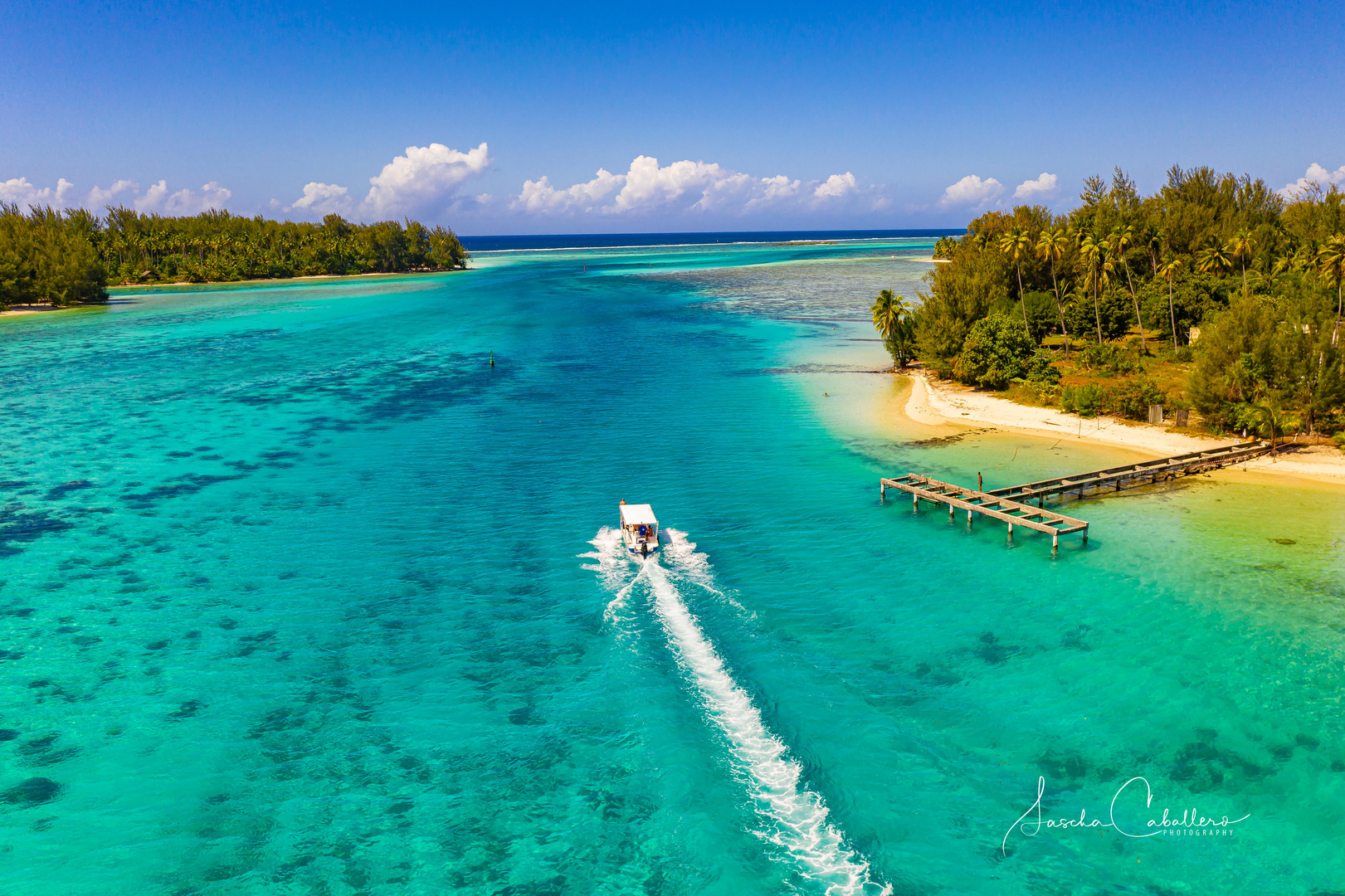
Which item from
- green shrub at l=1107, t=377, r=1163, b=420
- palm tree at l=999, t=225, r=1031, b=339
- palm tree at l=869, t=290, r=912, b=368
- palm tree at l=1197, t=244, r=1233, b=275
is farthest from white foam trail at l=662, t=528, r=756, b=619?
palm tree at l=1197, t=244, r=1233, b=275

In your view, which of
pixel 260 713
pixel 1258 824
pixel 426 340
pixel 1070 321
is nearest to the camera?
pixel 1258 824

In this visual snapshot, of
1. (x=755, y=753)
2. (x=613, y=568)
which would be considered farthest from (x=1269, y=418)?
(x=755, y=753)

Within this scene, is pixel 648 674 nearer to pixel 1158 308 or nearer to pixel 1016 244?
pixel 1016 244

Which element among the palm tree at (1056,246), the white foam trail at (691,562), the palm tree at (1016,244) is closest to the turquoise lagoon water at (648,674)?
the white foam trail at (691,562)

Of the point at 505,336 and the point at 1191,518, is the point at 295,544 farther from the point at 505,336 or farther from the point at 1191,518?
the point at 505,336

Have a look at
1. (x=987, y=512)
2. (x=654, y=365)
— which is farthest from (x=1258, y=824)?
(x=654, y=365)

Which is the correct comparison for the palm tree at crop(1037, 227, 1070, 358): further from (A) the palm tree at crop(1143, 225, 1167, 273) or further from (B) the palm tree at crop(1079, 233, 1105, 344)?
(A) the palm tree at crop(1143, 225, 1167, 273)
